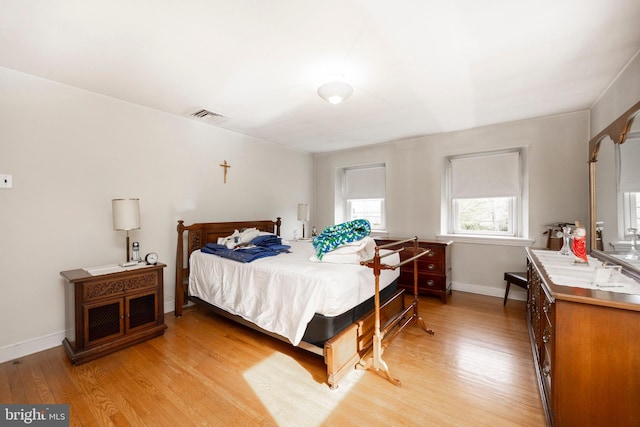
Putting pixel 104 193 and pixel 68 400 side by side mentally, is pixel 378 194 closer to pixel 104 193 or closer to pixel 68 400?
pixel 104 193

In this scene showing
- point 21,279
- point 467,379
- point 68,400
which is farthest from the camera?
point 21,279

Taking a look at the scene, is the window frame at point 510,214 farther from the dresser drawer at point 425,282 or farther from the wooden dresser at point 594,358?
the wooden dresser at point 594,358

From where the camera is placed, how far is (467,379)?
2006mm

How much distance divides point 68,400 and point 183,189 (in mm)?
2368

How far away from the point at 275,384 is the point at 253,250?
1.37m

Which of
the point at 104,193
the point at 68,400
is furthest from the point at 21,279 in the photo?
the point at 68,400

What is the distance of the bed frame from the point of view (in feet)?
6.45

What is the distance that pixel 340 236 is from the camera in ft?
8.72

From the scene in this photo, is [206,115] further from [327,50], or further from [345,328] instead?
[345,328]

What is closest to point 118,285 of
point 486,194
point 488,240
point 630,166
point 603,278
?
point 603,278

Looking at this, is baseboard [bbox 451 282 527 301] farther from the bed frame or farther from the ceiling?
the ceiling

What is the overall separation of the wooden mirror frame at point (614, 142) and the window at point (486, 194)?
1.20 m

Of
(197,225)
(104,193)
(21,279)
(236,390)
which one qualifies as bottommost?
(236,390)

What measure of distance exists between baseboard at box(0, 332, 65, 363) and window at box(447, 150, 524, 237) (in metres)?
5.06
